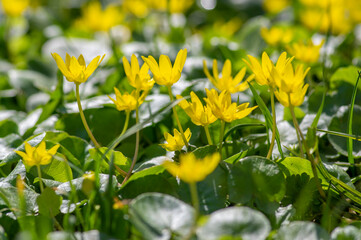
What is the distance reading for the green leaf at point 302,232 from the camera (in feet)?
2.46

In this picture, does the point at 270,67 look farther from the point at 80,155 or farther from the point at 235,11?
the point at 235,11

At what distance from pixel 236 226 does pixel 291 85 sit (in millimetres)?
249

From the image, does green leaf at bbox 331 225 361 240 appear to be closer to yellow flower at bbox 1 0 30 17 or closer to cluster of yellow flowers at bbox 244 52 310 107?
cluster of yellow flowers at bbox 244 52 310 107

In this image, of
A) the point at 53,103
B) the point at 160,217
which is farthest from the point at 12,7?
the point at 160,217

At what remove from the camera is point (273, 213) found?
2.87ft

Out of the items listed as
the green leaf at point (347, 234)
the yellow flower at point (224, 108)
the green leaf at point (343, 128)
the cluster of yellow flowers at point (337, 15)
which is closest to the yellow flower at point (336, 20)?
the cluster of yellow flowers at point (337, 15)

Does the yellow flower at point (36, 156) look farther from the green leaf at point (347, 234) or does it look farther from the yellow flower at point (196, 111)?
the green leaf at point (347, 234)

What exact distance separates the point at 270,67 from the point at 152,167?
29 centimetres

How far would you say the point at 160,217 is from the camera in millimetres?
770

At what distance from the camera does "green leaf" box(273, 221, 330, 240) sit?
2.46 feet

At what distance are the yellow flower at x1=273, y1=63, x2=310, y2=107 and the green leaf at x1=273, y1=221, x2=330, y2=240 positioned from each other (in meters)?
0.20

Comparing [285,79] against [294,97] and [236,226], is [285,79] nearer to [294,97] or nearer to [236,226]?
[294,97]

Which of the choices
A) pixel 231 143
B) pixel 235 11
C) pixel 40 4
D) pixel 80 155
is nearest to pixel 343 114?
pixel 231 143

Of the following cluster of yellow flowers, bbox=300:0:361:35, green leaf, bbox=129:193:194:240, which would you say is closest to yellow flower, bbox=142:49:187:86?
green leaf, bbox=129:193:194:240
